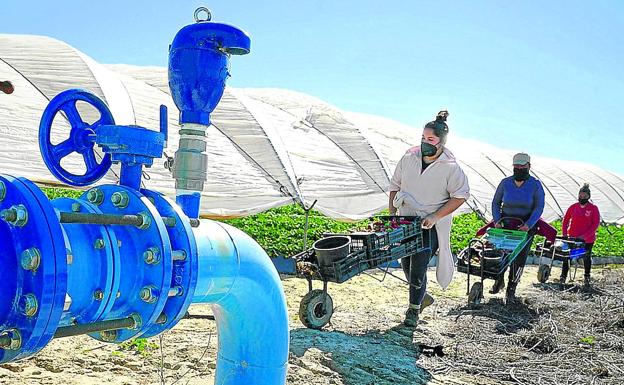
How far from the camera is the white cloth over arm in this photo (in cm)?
539

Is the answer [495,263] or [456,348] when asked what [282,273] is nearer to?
[495,263]

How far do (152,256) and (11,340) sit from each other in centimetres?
32

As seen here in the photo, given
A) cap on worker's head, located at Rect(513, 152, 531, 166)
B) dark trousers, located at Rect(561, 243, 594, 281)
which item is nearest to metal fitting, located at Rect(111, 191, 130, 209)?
cap on worker's head, located at Rect(513, 152, 531, 166)

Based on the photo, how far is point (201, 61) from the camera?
191 cm

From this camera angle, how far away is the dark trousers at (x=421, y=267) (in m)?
5.53

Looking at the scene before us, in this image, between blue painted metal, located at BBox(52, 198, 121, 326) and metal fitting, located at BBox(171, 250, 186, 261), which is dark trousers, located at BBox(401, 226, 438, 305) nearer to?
metal fitting, located at BBox(171, 250, 186, 261)

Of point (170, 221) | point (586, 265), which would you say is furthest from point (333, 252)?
point (586, 265)

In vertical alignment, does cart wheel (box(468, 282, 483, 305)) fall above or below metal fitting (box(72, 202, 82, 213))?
below

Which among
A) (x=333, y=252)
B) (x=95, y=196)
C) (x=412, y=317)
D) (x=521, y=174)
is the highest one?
(x=521, y=174)

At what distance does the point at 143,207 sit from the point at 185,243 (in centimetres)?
14

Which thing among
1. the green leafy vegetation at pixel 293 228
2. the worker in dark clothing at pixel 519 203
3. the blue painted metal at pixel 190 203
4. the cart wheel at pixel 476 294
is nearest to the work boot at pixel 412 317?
the cart wheel at pixel 476 294

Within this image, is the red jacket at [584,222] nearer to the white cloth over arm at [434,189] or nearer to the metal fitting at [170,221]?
the white cloth over arm at [434,189]

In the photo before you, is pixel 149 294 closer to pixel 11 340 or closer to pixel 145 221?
pixel 145 221

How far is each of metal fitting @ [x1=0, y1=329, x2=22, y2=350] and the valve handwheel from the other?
0.53 m
